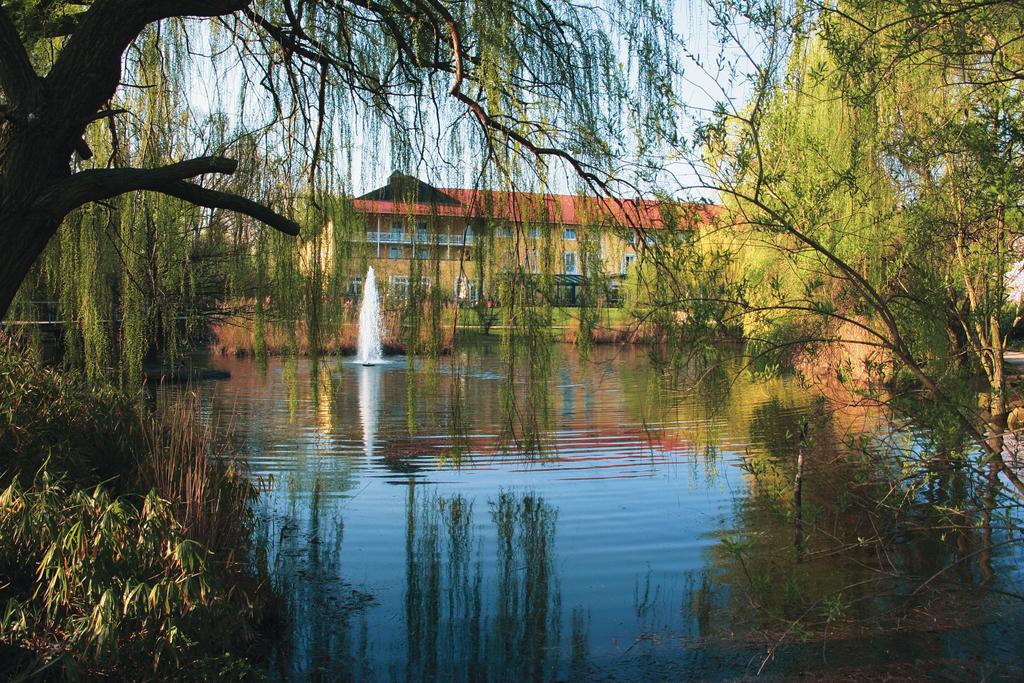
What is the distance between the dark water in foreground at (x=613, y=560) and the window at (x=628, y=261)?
1.35 ft

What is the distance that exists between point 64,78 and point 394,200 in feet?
4.24

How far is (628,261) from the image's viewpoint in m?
3.75

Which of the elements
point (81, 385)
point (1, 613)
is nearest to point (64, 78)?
point (1, 613)

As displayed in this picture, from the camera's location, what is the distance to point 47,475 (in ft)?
12.1

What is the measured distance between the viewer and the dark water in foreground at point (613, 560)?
390cm

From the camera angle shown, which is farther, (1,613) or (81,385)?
(81,385)

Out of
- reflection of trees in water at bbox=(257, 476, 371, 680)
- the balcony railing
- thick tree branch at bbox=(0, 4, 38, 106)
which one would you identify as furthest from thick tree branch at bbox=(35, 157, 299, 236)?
reflection of trees in water at bbox=(257, 476, 371, 680)

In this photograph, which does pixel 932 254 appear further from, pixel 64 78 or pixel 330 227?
pixel 64 78

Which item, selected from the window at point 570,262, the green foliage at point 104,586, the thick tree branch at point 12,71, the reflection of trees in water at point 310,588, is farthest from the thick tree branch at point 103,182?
the reflection of trees in water at point 310,588

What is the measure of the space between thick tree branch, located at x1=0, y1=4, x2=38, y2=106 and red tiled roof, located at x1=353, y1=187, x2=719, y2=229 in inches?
52.6

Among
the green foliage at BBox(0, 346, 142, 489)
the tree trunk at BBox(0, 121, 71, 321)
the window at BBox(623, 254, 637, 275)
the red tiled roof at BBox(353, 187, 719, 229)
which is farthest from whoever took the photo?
the green foliage at BBox(0, 346, 142, 489)

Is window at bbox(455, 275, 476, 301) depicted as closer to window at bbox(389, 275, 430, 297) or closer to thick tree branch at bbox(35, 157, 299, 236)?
window at bbox(389, 275, 430, 297)

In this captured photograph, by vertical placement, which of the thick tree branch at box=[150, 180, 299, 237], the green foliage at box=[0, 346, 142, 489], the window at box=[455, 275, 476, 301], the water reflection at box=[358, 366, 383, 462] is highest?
the thick tree branch at box=[150, 180, 299, 237]

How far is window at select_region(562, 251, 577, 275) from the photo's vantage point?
366cm
